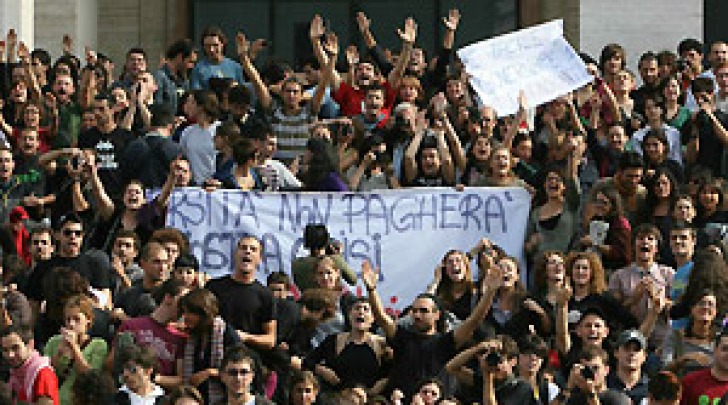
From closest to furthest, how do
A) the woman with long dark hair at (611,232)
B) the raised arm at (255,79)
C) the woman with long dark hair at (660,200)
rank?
the woman with long dark hair at (611,232)
the woman with long dark hair at (660,200)
the raised arm at (255,79)

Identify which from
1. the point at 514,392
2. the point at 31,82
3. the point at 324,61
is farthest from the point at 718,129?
the point at 31,82

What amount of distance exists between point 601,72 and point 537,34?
2035 millimetres

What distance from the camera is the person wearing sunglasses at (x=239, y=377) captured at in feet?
64.4

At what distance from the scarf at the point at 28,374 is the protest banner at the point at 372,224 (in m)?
3.90

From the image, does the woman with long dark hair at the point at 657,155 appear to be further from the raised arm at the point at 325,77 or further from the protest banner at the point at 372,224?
the raised arm at the point at 325,77

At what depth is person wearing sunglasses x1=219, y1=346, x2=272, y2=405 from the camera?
19.6 m

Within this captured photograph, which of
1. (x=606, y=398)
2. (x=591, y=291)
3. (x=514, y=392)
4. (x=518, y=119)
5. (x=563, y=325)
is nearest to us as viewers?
(x=606, y=398)

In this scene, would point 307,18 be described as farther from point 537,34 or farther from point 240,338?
point 240,338

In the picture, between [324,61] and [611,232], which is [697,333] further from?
[324,61]

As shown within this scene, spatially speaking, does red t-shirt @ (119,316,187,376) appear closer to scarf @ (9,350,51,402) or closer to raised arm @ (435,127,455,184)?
scarf @ (9,350,51,402)

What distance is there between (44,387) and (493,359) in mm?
3315

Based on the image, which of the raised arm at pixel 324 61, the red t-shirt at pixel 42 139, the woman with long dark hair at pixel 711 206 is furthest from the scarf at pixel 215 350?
the raised arm at pixel 324 61

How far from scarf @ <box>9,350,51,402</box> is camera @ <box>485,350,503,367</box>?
10.5 ft

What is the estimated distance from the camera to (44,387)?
19703 millimetres
